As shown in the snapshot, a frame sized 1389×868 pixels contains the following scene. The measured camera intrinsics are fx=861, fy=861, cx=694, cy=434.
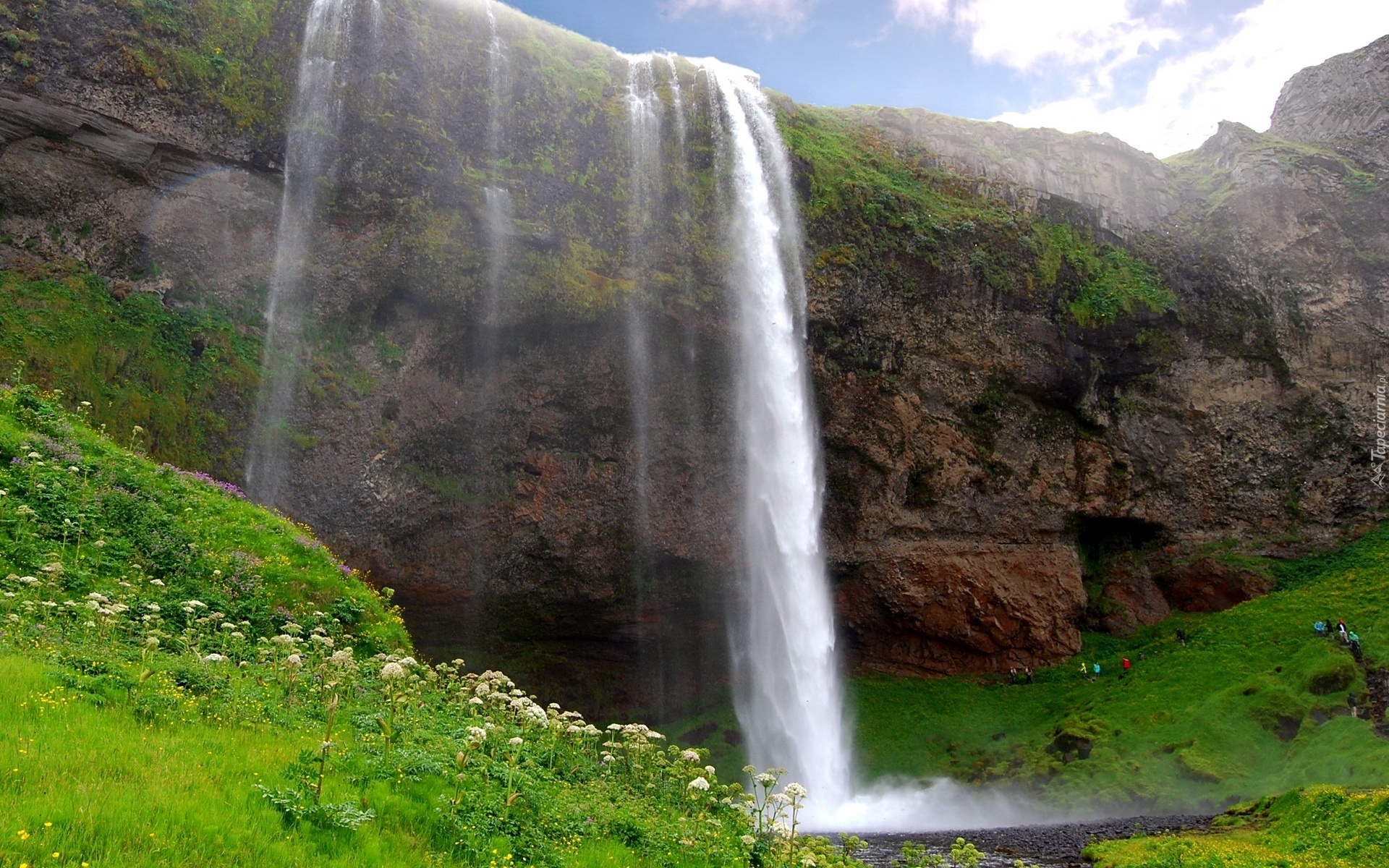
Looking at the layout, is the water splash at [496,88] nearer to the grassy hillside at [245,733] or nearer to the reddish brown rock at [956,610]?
the grassy hillside at [245,733]

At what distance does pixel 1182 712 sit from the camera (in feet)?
84.8

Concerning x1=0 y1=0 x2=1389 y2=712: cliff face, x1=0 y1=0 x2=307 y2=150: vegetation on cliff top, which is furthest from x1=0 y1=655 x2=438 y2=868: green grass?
x1=0 y1=0 x2=307 y2=150: vegetation on cliff top

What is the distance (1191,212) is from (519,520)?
31364 mm

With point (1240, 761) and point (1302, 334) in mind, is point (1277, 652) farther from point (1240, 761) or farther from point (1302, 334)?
point (1302, 334)

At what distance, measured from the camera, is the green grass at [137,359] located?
18.5m

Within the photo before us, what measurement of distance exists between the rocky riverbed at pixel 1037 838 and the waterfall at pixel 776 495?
5505 mm

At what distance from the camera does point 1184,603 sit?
107 feet

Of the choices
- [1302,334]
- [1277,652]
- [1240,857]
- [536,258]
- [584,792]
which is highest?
[1302,334]

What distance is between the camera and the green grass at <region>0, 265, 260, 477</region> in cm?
1853

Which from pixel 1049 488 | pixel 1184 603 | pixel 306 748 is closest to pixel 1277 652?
pixel 1184 603

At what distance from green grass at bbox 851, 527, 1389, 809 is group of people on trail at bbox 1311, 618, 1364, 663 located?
0.28 metres

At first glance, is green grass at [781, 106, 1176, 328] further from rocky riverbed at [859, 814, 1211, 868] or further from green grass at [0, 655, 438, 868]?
green grass at [0, 655, 438, 868]

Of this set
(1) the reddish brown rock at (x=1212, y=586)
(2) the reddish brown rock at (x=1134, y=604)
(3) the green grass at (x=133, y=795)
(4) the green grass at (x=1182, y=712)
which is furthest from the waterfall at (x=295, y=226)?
(1) the reddish brown rock at (x=1212, y=586)

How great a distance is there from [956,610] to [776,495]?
28.7 ft
